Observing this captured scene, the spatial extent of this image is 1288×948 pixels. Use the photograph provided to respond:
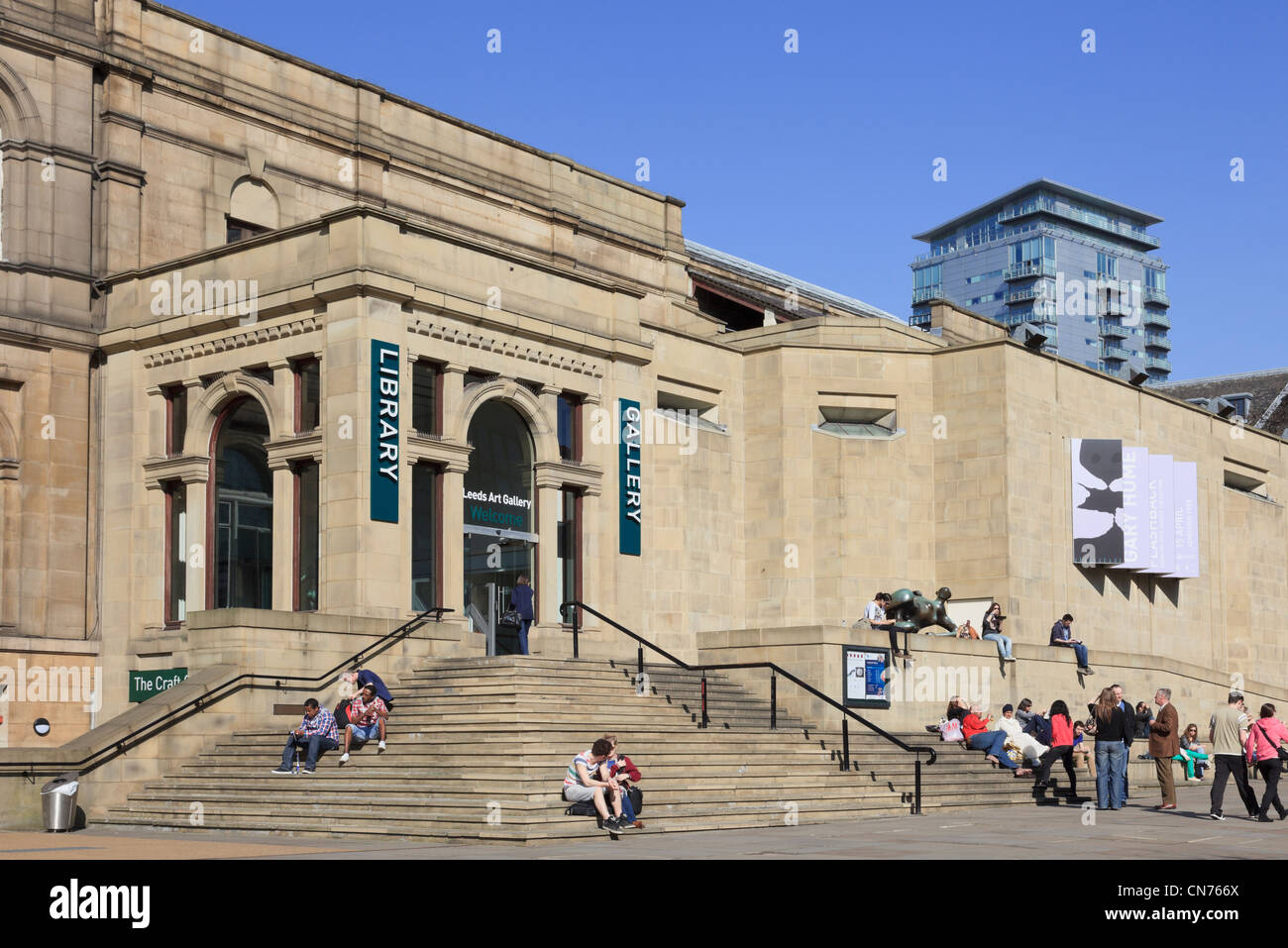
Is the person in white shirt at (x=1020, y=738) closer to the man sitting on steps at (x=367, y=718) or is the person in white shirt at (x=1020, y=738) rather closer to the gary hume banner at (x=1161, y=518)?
the man sitting on steps at (x=367, y=718)

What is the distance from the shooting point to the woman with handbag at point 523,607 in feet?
96.8

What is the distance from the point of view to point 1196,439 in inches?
1838

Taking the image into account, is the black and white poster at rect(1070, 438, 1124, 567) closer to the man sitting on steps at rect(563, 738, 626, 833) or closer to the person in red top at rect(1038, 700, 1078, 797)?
the person in red top at rect(1038, 700, 1078, 797)

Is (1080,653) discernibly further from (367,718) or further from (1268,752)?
(367,718)

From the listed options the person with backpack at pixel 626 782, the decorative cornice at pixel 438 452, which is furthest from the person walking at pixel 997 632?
the person with backpack at pixel 626 782

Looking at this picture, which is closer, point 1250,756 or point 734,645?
point 1250,756

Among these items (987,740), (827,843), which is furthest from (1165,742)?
(827,843)

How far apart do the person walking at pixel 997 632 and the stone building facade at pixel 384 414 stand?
10.3ft

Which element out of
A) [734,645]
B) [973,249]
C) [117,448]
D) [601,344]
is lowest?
[734,645]

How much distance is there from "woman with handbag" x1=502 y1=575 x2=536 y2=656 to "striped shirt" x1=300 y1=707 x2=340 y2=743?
611 cm

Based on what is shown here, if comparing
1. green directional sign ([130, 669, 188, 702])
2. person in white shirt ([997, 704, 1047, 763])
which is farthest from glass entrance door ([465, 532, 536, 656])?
person in white shirt ([997, 704, 1047, 763])

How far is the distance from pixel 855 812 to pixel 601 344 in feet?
43.5
